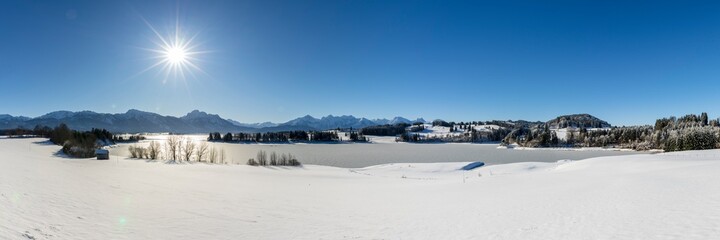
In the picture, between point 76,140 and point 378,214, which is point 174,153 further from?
point 378,214

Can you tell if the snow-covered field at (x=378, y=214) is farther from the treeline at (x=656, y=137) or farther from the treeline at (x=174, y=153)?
the treeline at (x=656, y=137)

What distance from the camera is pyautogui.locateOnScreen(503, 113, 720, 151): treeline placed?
73938 mm

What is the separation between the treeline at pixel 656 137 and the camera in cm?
7394

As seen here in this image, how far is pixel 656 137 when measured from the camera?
108m

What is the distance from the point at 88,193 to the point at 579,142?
177261mm

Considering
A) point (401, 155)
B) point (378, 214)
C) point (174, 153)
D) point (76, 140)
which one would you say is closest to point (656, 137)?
point (401, 155)

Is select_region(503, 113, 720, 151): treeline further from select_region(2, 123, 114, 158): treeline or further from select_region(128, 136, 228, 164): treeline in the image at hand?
select_region(2, 123, 114, 158): treeline

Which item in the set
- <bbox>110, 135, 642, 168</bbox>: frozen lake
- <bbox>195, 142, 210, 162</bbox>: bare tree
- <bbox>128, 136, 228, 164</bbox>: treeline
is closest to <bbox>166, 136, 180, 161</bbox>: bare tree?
<bbox>128, 136, 228, 164</bbox>: treeline

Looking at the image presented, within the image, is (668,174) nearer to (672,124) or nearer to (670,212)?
(670,212)

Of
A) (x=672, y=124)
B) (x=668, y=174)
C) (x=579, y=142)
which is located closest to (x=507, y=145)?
(x=579, y=142)

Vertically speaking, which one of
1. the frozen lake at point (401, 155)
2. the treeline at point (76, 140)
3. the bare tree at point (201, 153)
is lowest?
the frozen lake at point (401, 155)

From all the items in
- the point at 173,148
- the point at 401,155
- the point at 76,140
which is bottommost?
the point at 401,155

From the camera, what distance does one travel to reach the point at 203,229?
42.4 ft

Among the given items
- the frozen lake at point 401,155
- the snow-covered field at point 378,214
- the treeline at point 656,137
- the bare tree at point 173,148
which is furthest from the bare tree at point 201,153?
the treeline at point 656,137
